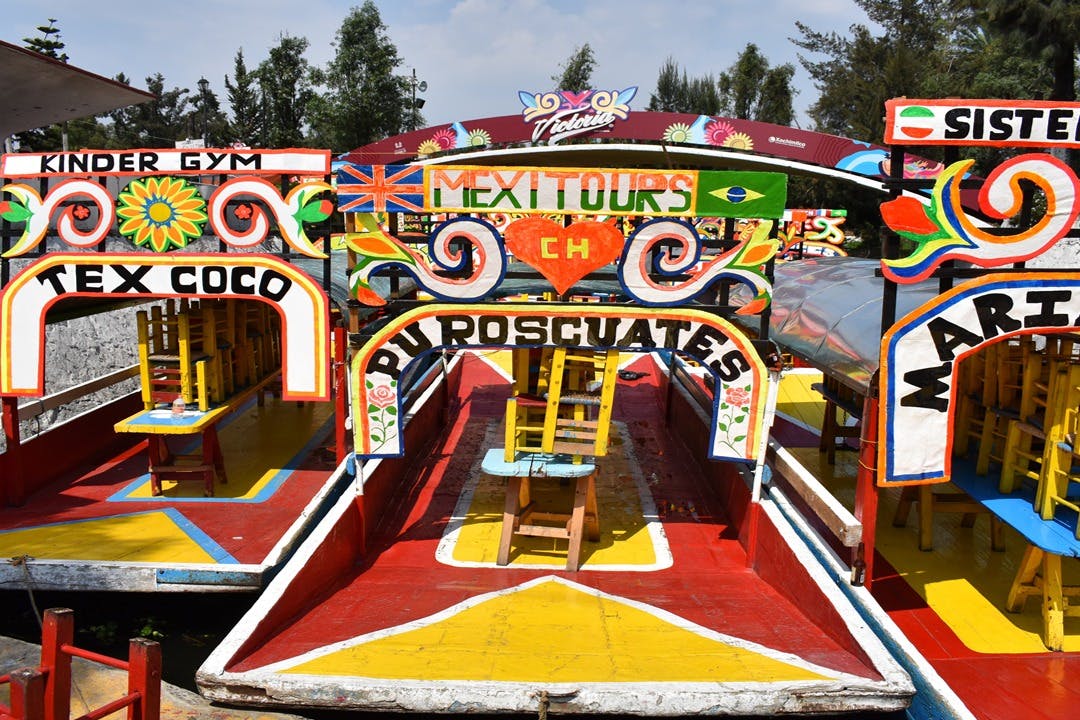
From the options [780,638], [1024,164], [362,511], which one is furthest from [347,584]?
[1024,164]

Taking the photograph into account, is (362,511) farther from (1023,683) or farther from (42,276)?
(1023,683)

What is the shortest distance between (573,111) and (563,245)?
1045 inches

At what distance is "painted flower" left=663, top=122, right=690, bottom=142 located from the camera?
32.4 metres

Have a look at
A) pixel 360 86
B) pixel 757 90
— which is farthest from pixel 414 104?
pixel 757 90

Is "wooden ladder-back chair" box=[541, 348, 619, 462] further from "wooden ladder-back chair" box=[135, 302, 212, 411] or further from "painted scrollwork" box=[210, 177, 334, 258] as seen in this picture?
"wooden ladder-back chair" box=[135, 302, 212, 411]

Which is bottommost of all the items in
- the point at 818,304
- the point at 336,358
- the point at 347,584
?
the point at 347,584

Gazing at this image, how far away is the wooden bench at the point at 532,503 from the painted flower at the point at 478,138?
26.9 metres

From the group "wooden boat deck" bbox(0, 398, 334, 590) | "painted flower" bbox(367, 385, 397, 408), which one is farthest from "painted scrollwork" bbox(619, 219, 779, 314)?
"wooden boat deck" bbox(0, 398, 334, 590)

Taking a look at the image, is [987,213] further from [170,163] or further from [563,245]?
[170,163]

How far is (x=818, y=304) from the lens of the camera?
9.04m

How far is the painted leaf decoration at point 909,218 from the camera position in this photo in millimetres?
5887

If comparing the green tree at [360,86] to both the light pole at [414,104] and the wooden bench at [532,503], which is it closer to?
Result: the light pole at [414,104]

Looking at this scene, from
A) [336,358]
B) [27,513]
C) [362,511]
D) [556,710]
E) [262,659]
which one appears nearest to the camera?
[556,710]

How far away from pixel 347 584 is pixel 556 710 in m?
2.85
